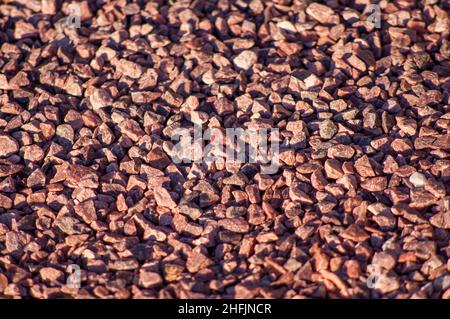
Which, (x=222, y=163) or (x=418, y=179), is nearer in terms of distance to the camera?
(x=418, y=179)

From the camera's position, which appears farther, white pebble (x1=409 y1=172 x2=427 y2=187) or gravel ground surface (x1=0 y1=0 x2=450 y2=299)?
white pebble (x1=409 y1=172 x2=427 y2=187)

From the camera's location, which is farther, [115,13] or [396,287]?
[115,13]

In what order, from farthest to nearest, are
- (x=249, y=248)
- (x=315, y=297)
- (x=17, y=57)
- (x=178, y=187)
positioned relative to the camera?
(x=17, y=57)
(x=178, y=187)
(x=249, y=248)
(x=315, y=297)

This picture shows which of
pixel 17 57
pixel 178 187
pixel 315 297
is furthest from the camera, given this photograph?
pixel 17 57

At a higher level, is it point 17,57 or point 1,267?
point 17,57

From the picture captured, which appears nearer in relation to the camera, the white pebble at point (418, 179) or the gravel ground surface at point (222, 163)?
the gravel ground surface at point (222, 163)
